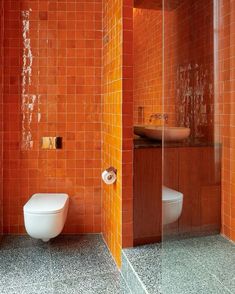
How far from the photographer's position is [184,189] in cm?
279

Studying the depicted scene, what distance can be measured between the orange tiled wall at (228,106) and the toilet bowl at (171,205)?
Result: 39 cm

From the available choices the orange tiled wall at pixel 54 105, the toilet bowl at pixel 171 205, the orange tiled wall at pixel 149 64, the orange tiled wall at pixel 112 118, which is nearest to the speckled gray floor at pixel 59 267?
the orange tiled wall at pixel 112 118

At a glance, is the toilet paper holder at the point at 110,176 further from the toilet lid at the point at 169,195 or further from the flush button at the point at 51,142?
the flush button at the point at 51,142

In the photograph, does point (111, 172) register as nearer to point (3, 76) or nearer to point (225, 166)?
point (225, 166)

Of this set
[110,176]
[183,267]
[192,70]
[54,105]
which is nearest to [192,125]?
[192,70]

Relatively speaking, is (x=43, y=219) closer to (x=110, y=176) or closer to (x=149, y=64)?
(x=110, y=176)

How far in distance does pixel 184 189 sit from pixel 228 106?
702mm

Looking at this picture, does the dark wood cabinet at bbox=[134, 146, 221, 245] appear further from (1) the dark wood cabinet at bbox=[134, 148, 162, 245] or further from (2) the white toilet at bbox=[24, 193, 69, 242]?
(2) the white toilet at bbox=[24, 193, 69, 242]

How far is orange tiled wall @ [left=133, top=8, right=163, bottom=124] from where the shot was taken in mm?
3139

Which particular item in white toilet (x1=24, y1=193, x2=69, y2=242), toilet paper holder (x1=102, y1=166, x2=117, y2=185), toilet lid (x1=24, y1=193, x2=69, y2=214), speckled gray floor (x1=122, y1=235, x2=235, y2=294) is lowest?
speckled gray floor (x1=122, y1=235, x2=235, y2=294)

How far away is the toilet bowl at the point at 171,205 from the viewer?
2631mm

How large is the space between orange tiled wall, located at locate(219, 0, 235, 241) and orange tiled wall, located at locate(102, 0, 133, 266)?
71cm

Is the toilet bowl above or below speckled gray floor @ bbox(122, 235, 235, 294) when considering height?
above

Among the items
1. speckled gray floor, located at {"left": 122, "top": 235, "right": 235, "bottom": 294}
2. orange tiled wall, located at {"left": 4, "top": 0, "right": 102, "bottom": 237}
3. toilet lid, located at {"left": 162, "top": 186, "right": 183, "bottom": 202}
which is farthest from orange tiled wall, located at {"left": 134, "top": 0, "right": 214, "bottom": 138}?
speckled gray floor, located at {"left": 122, "top": 235, "right": 235, "bottom": 294}
